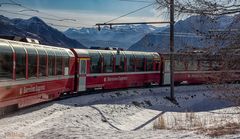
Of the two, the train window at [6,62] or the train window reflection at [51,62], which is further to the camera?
the train window reflection at [51,62]

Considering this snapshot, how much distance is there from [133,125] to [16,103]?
20.3 ft

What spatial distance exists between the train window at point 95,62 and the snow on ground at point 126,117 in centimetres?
178

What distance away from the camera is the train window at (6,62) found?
14422 mm

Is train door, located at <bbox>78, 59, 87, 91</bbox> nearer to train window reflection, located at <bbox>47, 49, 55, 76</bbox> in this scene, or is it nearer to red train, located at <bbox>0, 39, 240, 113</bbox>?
red train, located at <bbox>0, 39, 240, 113</bbox>

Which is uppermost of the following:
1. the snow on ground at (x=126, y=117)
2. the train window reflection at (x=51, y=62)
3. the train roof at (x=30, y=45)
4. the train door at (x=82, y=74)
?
the train roof at (x=30, y=45)

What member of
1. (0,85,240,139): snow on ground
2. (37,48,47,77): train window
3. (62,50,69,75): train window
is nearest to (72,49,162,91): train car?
(0,85,240,139): snow on ground

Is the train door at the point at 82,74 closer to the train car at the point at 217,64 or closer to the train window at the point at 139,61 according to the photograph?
the train window at the point at 139,61

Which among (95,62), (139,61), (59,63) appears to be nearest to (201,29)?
(59,63)

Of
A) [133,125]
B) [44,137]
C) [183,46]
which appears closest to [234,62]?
[183,46]

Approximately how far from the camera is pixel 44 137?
10.7m

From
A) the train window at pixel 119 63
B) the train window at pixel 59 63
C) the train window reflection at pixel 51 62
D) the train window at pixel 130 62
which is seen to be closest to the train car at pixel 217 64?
the train window reflection at pixel 51 62

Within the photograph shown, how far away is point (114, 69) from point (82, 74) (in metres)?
4.15

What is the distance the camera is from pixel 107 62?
2864 centimetres

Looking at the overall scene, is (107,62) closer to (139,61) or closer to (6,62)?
(139,61)
